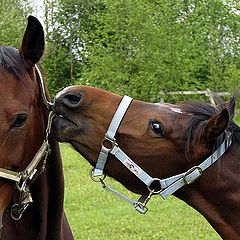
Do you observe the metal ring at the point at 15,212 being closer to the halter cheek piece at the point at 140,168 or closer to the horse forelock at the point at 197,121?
the halter cheek piece at the point at 140,168

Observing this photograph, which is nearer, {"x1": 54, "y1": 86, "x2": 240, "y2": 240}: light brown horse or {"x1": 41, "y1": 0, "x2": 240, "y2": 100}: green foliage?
{"x1": 54, "y1": 86, "x2": 240, "y2": 240}: light brown horse

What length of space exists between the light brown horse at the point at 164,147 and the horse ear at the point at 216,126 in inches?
1.8

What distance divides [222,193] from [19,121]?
1.23 meters

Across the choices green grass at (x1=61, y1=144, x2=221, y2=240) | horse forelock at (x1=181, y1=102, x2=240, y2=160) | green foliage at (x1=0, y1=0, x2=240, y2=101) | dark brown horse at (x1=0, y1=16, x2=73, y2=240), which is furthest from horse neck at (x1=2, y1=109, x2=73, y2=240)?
green foliage at (x1=0, y1=0, x2=240, y2=101)

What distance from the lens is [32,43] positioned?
329cm

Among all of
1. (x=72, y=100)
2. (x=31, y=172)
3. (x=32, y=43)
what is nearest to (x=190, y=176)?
(x=72, y=100)

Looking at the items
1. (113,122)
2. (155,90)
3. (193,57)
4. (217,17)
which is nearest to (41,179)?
(113,122)

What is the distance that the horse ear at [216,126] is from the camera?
122 inches

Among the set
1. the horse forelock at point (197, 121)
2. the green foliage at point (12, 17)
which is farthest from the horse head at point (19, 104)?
the green foliage at point (12, 17)

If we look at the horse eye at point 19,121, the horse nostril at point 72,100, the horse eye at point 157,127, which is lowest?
the horse eye at point 19,121

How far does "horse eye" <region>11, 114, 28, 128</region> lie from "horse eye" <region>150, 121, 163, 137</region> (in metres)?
0.73

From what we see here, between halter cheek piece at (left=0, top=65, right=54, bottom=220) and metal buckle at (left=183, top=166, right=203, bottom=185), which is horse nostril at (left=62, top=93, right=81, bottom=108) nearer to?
halter cheek piece at (left=0, top=65, right=54, bottom=220)

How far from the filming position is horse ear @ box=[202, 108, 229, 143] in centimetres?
309

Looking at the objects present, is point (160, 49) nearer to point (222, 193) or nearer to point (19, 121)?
point (222, 193)
